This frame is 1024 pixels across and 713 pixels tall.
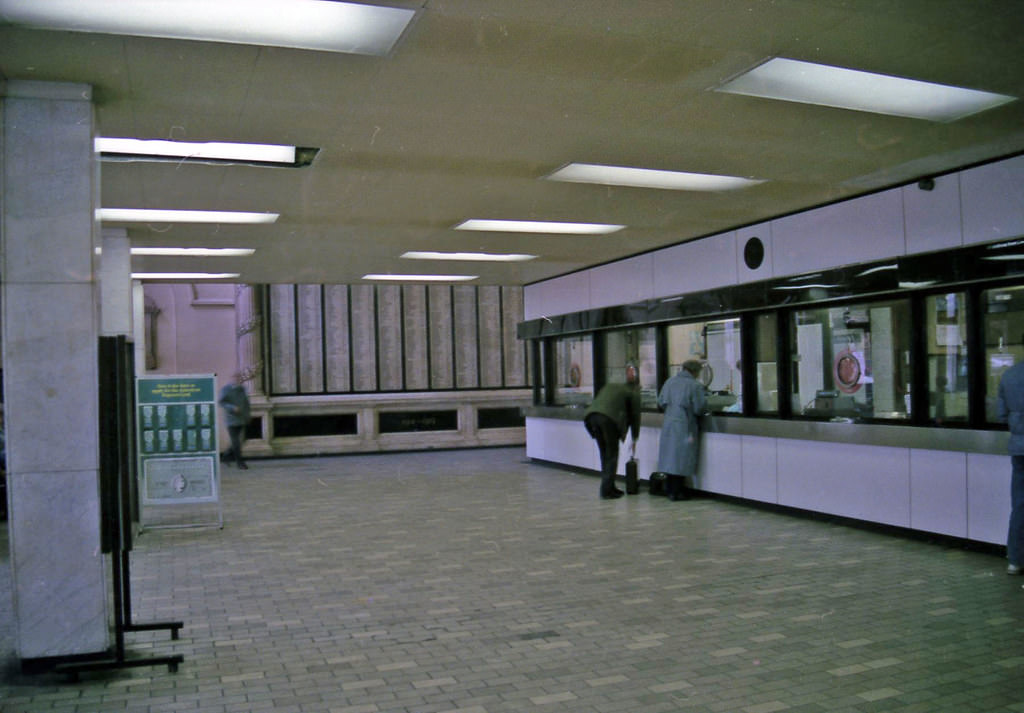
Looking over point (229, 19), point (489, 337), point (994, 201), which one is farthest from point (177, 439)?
point (489, 337)

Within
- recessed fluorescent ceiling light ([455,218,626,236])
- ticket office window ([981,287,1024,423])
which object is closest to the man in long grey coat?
recessed fluorescent ceiling light ([455,218,626,236])

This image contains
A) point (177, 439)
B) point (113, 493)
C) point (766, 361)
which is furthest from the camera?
point (766, 361)

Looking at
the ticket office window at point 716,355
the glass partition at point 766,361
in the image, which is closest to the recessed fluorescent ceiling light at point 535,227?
the ticket office window at point 716,355

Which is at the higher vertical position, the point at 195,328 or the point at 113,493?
the point at 195,328

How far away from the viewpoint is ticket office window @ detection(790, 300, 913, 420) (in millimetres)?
8195

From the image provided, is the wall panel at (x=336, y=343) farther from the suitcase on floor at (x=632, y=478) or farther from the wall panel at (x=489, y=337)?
the suitcase on floor at (x=632, y=478)

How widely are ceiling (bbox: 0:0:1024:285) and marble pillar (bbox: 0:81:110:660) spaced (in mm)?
365

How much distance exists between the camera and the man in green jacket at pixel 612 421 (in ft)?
36.6

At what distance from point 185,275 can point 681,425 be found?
325 inches

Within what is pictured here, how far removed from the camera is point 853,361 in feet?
28.7

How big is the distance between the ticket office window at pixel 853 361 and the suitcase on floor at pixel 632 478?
2.54 meters

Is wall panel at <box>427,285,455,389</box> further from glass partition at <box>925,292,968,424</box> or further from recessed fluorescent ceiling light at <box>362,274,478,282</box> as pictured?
glass partition at <box>925,292,968,424</box>

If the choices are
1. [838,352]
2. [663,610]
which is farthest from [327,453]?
[663,610]

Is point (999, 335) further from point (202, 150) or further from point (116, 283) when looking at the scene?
point (116, 283)
